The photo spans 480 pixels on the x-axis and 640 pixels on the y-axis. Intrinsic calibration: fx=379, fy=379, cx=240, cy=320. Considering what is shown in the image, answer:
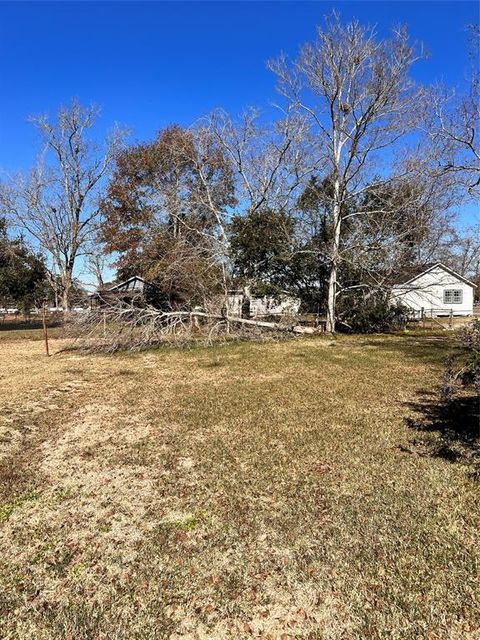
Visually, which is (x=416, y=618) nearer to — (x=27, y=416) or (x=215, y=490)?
(x=215, y=490)

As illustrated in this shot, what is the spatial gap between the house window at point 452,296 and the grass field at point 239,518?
22.8m

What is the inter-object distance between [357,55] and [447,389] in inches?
537

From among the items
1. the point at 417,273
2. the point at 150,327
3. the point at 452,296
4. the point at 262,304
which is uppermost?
the point at 417,273

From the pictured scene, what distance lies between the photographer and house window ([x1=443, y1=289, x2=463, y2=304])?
25.7 m

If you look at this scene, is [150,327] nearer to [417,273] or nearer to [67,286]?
[67,286]

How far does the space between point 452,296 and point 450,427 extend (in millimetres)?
24342

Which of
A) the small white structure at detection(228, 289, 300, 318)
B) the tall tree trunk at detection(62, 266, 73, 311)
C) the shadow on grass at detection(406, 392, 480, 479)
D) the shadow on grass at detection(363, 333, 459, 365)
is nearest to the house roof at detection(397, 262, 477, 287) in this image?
the shadow on grass at detection(363, 333, 459, 365)

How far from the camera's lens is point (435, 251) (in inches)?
714

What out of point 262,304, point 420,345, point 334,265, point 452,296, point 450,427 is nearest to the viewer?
point 450,427

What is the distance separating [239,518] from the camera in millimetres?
2912

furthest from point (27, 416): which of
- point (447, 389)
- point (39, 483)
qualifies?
point (447, 389)

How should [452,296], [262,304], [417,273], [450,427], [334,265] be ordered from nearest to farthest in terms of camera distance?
1. [450,427]
2. [334,265]
3. [262,304]
4. [417,273]
5. [452,296]

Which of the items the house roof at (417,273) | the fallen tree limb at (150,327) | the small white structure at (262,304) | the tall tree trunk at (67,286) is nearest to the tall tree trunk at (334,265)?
the small white structure at (262,304)

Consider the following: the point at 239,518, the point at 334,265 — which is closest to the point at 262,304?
the point at 334,265
